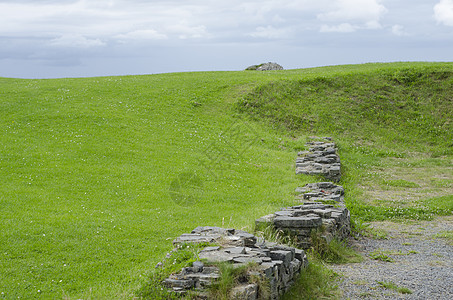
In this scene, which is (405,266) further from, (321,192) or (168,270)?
(168,270)

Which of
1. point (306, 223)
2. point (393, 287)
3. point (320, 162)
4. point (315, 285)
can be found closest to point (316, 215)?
point (306, 223)

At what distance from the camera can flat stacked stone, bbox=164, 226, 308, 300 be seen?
7895 millimetres

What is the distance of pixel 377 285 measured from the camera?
31.3 ft

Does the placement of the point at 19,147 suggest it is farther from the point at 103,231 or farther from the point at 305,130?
the point at 305,130

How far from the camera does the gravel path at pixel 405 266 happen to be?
9.22m

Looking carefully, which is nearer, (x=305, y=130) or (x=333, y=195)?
(x=333, y=195)

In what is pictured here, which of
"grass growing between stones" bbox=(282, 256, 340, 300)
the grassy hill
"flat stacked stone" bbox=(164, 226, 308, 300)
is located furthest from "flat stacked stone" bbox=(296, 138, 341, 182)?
"flat stacked stone" bbox=(164, 226, 308, 300)

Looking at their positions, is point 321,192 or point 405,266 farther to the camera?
point 321,192

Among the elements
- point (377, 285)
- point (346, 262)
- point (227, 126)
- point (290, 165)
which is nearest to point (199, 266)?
point (377, 285)

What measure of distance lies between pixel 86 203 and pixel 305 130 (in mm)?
17750

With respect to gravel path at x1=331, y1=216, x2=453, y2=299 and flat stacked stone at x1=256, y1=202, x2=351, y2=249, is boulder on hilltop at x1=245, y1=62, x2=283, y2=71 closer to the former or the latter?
gravel path at x1=331, y1=216, x2=453, y2=299

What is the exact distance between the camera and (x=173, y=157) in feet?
70.6

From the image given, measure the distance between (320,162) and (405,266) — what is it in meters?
10.8

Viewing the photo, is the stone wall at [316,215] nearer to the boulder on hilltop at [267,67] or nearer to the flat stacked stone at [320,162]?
the flat stacked stone at [320,162]
